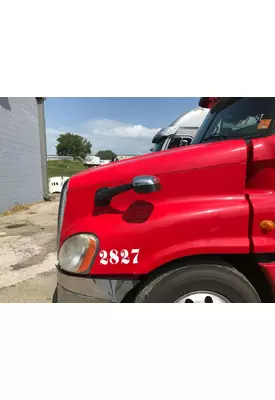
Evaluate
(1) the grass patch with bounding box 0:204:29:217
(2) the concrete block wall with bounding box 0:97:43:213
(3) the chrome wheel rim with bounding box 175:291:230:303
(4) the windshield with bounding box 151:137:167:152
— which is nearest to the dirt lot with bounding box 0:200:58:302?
(1) the grass patch with bounding box 0:204:29:217

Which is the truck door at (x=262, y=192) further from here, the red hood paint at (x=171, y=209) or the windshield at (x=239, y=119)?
the windshield at (x=239, y=119)

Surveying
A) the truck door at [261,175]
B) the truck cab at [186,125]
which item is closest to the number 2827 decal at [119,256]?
the truck door at [261,175]

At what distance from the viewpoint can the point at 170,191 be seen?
1.82 meters

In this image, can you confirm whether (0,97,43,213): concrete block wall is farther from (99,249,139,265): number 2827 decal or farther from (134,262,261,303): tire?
(134,262,261,303): tire

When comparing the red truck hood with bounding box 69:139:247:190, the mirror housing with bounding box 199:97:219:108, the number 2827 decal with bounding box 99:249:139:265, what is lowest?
the number 2827 decal with bounding box 99:249:139:265

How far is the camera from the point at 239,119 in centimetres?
230

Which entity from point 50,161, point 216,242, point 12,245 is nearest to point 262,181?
point 216,242

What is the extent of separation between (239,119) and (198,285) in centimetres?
142

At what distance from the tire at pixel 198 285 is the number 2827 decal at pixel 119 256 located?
0.21m

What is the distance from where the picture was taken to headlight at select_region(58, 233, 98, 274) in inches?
69.0

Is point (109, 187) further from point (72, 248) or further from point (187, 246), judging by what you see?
point (187, 246)

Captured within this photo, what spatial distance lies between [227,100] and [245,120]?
45 centimetres

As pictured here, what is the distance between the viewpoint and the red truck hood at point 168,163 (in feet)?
5.94

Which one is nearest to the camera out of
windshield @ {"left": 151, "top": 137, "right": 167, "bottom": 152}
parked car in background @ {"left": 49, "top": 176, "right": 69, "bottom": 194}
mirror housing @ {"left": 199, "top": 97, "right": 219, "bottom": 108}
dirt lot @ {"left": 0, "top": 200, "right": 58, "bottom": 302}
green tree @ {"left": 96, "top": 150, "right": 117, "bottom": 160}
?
mirror housing @ {"left": 199, "top": 97, "right": 219, "bottom": 108}
